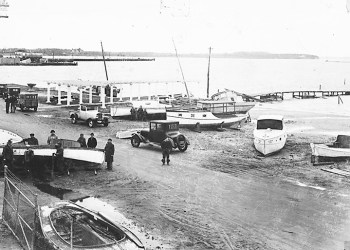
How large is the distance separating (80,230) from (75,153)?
27.2 feet

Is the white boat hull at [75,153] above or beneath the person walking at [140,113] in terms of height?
beneath

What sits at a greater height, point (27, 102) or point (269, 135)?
point (27, 102)

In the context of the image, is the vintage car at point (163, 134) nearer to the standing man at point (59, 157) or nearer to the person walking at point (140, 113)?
the standing man at point (59, 157)

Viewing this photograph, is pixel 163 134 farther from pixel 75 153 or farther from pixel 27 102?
pixel 27 102

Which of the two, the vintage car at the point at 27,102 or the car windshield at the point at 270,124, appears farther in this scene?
the vintage car at the point at 27,102

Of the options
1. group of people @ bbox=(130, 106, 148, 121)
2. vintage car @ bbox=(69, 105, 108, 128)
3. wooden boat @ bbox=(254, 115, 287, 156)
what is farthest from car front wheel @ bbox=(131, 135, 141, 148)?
group of people @ bbox=(130, 106, 148, 121)

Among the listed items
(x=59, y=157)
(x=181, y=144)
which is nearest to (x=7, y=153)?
(x=59, y=157)

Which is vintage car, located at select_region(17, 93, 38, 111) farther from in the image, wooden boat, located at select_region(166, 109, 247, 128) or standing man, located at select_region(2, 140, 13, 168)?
standing man, located at select_region(2, 140, 13, 168)

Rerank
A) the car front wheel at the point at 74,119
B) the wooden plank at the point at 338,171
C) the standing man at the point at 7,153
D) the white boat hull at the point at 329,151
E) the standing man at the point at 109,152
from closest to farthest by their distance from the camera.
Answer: the standing man at the point at 7,153 → the standing man at the point at 109,152 → the wooden plank at the point at 338,171 → the white boat hull at the point at 329,151 → the car front wheel at the point at 74,119

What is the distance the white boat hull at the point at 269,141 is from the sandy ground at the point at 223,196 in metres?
0.44

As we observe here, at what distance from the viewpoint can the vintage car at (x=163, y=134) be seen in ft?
78.2

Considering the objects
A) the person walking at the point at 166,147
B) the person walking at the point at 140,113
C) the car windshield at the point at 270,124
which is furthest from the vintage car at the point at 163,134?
the person walking at the point at 140,113

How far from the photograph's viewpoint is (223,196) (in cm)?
1617

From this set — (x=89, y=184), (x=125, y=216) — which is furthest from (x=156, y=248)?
(x=89, y=184)
